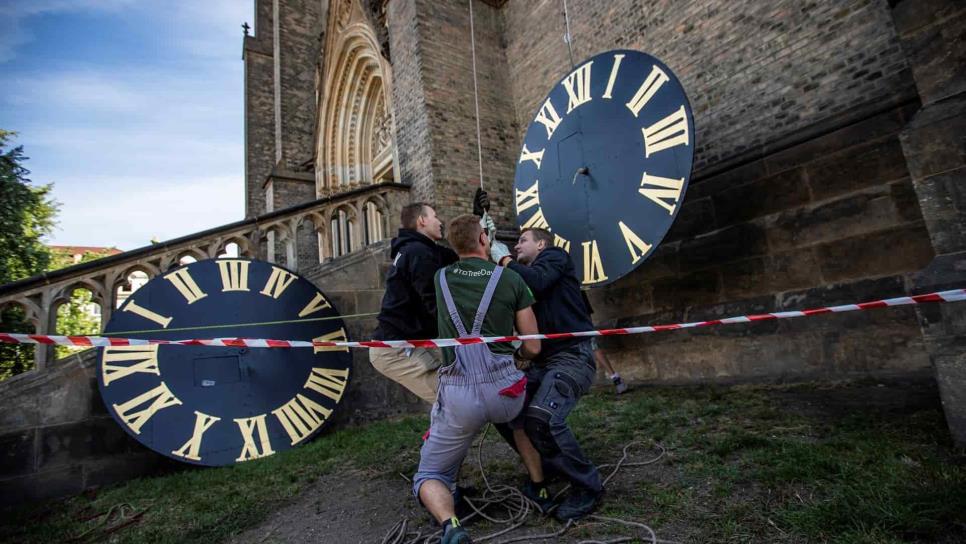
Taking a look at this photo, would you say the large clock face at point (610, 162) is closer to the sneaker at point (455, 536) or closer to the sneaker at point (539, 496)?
the sneaker at point (539, 496)

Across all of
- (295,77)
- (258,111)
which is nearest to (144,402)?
(295,77)

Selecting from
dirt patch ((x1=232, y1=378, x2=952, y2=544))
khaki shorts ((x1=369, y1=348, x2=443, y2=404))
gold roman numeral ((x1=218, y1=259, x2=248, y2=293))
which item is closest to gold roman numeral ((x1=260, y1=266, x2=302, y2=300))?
gold roman numeral ((x1=218, y1=259, x2=248, y2=293))

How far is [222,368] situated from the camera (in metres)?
4.52

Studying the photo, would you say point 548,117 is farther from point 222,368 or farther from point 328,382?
point 222,368

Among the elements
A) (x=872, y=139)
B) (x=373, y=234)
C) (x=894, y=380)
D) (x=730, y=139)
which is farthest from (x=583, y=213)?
(x=373, y=234)

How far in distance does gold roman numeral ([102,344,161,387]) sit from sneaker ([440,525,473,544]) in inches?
138

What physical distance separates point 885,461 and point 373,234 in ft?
25.6

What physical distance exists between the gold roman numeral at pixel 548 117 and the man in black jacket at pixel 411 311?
2.93 meters

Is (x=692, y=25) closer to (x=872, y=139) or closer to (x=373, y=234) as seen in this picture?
(x=872, y=139)

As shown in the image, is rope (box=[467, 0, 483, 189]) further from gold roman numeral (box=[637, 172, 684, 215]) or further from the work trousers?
the work trousers

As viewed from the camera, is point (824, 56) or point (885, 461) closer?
point (885, 461)

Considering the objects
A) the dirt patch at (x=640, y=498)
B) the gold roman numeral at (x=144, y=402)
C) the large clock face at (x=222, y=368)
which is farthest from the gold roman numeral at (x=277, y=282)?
the dirt patch at (x=640, y=498)

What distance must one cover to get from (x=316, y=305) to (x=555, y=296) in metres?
3.26

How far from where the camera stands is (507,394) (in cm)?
222
